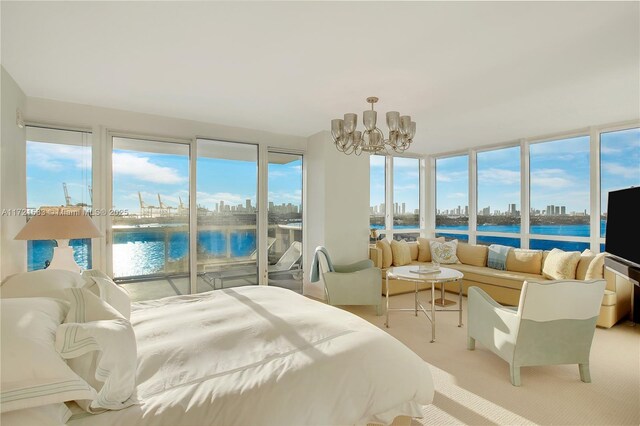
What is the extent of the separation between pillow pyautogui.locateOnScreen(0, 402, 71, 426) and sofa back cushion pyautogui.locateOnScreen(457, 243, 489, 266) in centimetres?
542

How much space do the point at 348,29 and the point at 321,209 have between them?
3.01 m

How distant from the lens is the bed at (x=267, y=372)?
4.08 ft

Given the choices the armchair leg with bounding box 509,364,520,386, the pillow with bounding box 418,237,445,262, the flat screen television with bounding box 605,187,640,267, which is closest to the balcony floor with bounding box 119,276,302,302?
the pillow with bounding box 418,237,445,262

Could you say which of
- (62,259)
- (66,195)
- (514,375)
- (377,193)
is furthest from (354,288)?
(66,195)

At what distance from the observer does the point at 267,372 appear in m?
1.42

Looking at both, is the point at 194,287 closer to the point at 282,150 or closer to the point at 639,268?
the point at 282,150

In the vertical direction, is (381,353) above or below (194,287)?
above

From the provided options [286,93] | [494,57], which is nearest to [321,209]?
[286,93]

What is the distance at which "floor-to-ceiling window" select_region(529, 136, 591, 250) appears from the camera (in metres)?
4.68

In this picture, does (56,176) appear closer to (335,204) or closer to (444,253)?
(335,204)

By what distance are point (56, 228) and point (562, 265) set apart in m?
5.50

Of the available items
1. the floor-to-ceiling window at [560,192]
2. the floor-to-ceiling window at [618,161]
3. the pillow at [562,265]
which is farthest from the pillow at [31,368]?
the floor-to-ceiling window at [560,192]

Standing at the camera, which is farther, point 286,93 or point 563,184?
point 563,184

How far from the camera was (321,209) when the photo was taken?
4875mm
